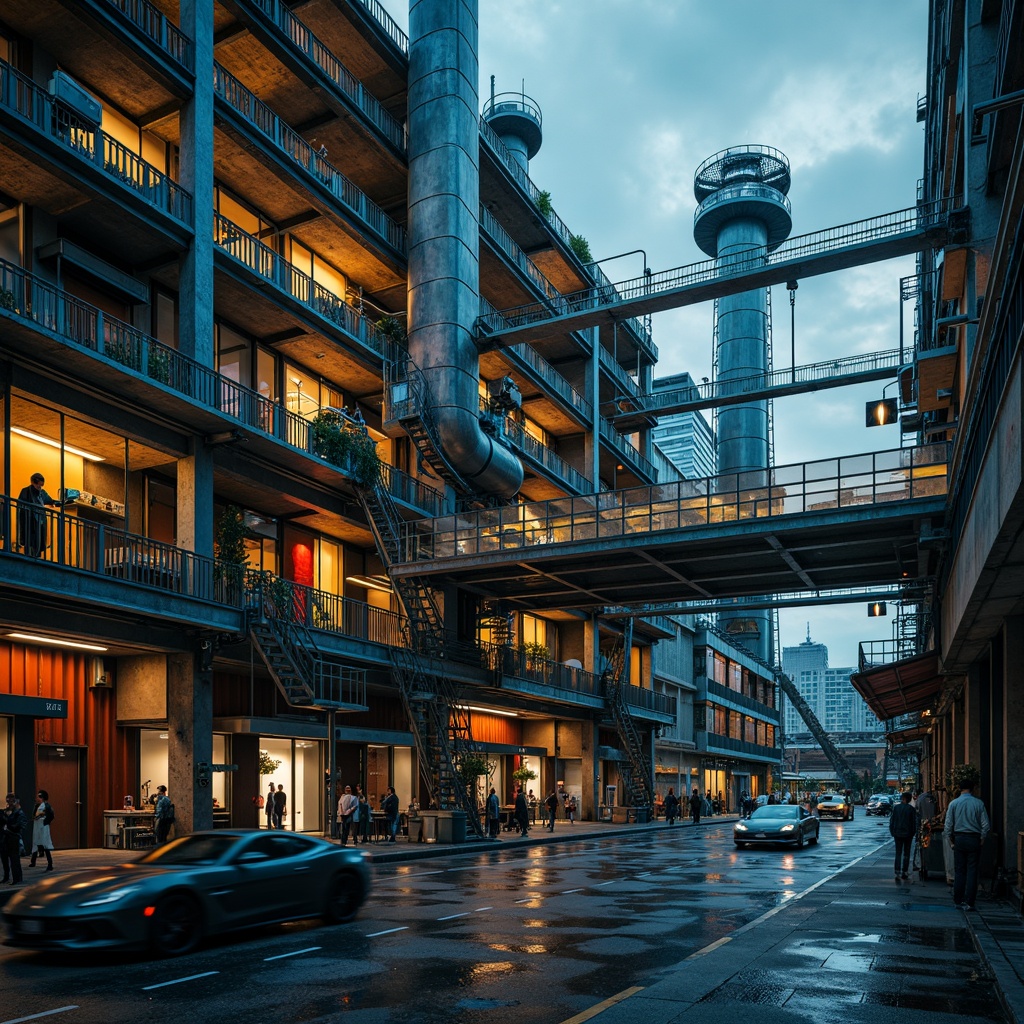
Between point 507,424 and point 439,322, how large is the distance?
32.0ft

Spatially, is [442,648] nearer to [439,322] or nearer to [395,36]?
[439,322]

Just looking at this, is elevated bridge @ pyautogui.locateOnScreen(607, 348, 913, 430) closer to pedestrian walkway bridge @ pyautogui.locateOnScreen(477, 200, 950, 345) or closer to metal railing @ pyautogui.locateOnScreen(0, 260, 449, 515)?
pedestrian walkway bridge @ pyautogui.locateOnScreen(477, 200, 950, 345)

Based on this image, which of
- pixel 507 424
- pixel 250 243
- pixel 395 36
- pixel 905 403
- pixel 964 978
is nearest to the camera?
pixel 964 978

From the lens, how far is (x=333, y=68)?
34875 mm

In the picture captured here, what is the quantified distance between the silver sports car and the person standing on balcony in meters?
10.3

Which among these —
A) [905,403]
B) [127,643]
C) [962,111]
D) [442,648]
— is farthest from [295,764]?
[962,111]

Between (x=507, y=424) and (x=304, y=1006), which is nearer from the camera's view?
(x=304, y=1006)

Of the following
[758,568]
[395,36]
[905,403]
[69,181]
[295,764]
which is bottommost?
[295,764]

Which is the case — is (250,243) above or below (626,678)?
above

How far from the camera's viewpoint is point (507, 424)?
46.0 meters

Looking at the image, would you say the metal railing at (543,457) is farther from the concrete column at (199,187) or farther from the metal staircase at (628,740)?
the concrete column at (199,187)

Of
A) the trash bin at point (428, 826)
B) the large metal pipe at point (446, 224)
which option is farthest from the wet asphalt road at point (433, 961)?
the large metal pipe at point (446, 224)

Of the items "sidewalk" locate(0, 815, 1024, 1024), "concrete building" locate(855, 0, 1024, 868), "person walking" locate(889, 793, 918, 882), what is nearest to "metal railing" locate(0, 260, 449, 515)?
"sidewalk" locate(0, 815, 1024, 1024)

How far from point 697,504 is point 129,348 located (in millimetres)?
15824
